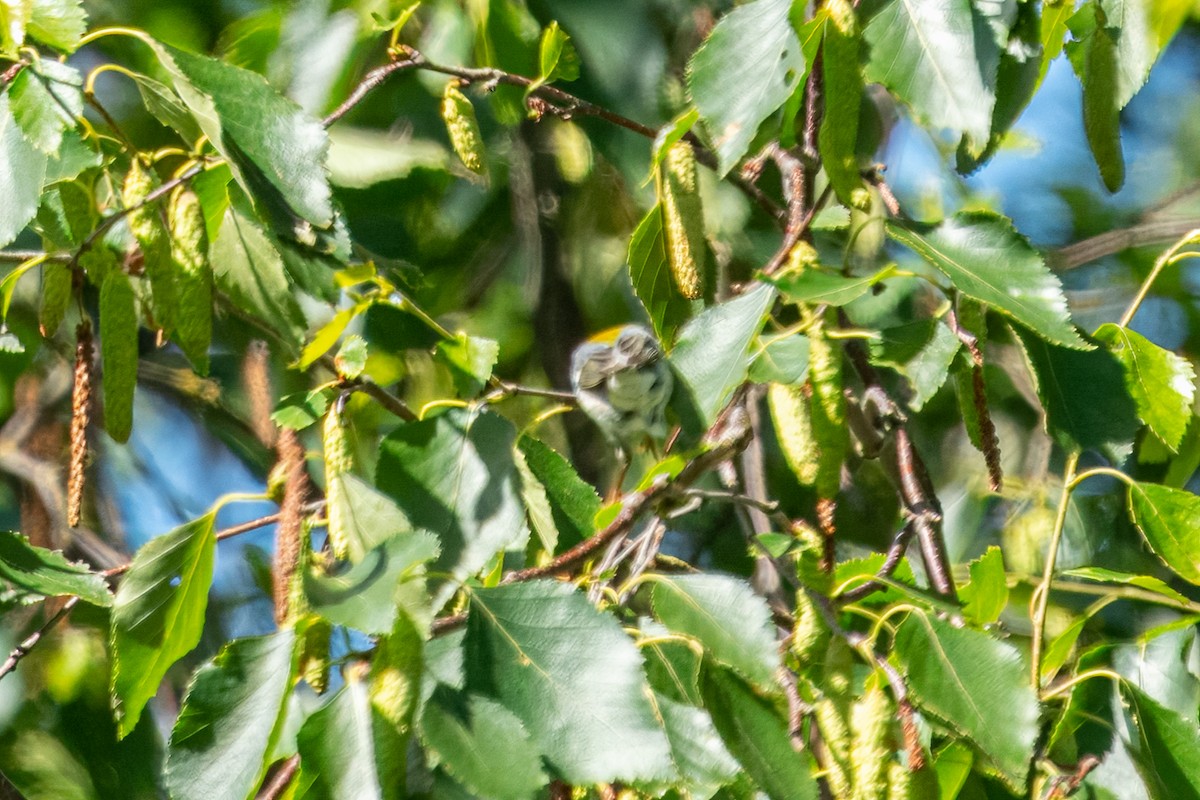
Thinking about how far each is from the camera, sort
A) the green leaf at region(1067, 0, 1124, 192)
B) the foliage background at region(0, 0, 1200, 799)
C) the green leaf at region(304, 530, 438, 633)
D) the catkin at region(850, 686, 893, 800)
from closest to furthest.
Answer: the green leaf at region(304, 530, 438, 633), the catkin at region(850, 686, 893, 800), the green leaf at region(1067, 0, 1124, 192), the foliage background at region(0, 0, 1200, 799)

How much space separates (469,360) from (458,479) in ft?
0.39

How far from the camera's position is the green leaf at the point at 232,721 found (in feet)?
2.62

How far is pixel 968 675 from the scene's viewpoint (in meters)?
0.87

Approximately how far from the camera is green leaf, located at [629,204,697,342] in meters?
1.06

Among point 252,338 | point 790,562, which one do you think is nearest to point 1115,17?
point 790,562

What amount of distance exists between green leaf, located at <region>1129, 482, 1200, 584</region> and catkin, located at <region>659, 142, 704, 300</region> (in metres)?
0.39

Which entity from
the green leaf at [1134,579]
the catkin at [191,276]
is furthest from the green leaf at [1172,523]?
the catkin at [191,276]

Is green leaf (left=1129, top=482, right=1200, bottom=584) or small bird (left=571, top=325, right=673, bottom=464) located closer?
green leaf (left=1129, top=482, right=1200, bottom=584)

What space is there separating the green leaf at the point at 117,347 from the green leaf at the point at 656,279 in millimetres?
396

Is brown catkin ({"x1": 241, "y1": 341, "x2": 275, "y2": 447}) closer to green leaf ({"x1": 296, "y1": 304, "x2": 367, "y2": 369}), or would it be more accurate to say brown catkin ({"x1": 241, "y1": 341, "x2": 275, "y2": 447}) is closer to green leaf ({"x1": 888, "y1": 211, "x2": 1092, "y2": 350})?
green leaf ({"x1": 296, "y1": 304, "x2": 367, "y2": 369})

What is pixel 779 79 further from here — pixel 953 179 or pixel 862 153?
pixel 953 179

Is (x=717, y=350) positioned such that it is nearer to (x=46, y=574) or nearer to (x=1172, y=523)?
(x=1172, y=523)

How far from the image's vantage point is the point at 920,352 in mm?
957

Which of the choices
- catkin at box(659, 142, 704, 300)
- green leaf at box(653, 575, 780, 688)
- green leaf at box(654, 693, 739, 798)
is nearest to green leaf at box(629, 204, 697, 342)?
catkin at box(659, 142, 704, 300)
